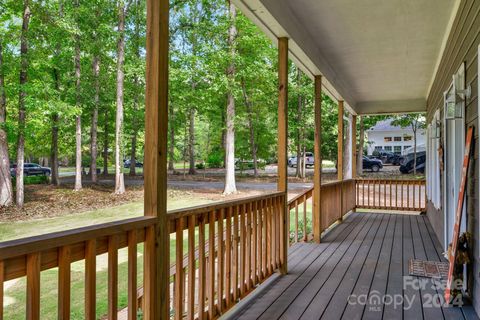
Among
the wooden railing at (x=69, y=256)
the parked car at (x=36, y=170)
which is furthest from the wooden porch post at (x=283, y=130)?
the parked car at (x=36, y=170)

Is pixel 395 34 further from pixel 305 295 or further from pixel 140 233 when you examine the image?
pixel 140 233

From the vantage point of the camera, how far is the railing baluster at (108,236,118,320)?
151 centimetres

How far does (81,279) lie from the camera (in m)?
5.46

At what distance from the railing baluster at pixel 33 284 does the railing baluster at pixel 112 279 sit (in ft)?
1.14

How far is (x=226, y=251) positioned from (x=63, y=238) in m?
1.52

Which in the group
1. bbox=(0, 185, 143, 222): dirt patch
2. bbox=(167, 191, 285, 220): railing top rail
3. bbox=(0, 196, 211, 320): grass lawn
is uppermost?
bbox=(167, 191, 285, 220): railing top rail

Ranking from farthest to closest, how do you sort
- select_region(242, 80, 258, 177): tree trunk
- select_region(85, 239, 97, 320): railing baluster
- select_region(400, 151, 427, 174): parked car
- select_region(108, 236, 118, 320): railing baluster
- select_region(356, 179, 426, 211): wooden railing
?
select_region(400, 151, 427, 174): parked car
select_region(242, 80, 258, 177): tree trunk
select_region(356, 179, 426, 211): wooden railing
select_region(108, 236, 118, 320): railing baluster
select_region(85, 239, 97, 320): railing baluster

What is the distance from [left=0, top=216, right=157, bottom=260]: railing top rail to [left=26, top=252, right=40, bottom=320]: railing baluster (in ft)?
0.11

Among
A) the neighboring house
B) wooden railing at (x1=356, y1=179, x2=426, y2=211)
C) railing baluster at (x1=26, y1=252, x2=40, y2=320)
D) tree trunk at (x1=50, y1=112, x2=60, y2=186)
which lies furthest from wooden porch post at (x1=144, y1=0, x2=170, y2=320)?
the neighboring house

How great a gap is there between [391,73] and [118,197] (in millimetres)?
6627

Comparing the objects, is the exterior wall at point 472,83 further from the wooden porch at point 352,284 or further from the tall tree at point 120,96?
the tall tree at point 120,96

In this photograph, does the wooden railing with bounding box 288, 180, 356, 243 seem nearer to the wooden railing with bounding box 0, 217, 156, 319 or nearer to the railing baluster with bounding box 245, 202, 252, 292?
the railing baluster with bounding box 245, 202, 252, 292

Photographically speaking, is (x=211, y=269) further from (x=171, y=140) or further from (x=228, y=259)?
(x=171, y=140)

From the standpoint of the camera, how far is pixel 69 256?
1311 mm
